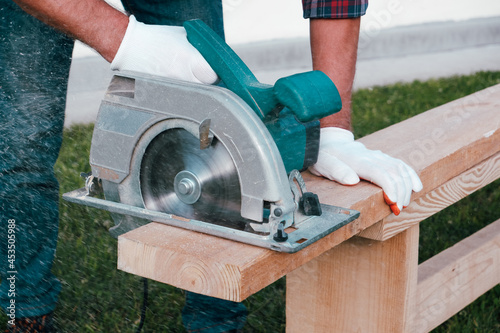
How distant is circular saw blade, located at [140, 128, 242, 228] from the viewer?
4.21 ft

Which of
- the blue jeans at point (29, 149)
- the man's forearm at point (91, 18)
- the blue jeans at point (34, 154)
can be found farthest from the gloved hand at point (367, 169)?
the blue jeans at point (29, 149)

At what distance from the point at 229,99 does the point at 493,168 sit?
1107 mm

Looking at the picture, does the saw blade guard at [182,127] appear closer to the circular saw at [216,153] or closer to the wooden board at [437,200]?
the circular saw at [216,153]

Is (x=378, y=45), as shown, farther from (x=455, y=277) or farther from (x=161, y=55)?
(x=161, y=55)

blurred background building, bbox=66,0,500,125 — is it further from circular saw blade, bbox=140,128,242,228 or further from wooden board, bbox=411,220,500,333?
circular saw blade, bbox=140,128,242,228

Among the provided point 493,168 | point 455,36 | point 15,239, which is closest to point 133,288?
point 15,239

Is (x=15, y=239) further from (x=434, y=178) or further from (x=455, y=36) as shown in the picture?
(x=455, y=36)

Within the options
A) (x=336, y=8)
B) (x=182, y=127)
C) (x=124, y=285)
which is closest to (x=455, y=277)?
(x=336, y=8)

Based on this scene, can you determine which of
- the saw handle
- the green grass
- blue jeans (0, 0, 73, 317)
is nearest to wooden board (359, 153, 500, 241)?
the saw handle

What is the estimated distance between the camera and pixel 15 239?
195cm

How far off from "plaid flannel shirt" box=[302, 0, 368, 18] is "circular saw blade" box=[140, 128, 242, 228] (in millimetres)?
733

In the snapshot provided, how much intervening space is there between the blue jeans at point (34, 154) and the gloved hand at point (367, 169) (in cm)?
69

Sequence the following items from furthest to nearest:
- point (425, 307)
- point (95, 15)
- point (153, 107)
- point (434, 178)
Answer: point (425, 307) < point (434, 178) < point (95, 15) < point (153, 107)

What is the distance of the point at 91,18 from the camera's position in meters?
1.45
